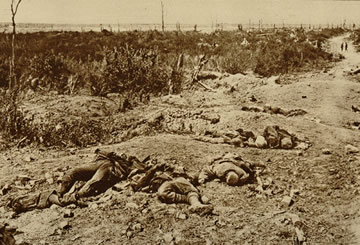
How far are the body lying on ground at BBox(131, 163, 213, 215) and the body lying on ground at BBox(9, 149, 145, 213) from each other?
19cm

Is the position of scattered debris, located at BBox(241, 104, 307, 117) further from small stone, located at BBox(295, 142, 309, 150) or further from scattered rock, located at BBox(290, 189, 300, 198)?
scattered rock, located at BBox(290, 189, 300, 198)

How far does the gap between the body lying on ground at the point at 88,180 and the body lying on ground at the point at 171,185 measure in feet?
0.62

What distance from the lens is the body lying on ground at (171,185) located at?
3283mm

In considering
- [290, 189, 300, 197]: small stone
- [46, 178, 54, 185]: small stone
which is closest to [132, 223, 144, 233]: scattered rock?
[46, 178, 54, 185]: small stone

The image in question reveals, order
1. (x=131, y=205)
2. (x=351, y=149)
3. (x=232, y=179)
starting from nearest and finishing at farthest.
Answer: (x=131, y=205) < (x=232, y=179) < (x=351, y=149)

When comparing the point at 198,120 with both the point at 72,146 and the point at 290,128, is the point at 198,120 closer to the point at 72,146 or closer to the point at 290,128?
the point at 290,128

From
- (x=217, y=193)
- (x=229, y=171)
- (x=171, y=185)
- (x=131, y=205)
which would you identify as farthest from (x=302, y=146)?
(x=131, y=205)

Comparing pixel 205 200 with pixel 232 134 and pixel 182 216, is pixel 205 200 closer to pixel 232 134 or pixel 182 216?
pixel 182 216

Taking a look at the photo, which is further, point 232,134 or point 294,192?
point 232,134

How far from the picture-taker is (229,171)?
370 cm

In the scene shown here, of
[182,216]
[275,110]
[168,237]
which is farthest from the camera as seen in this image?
[275,110]

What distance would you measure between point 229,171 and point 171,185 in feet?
2.06


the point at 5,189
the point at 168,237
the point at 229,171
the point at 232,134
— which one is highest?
the point at 232,134

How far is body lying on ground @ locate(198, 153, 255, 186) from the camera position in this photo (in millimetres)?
3652
